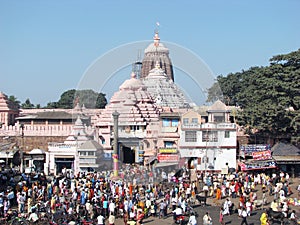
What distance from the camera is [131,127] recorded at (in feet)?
119

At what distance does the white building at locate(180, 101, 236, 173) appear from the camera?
30.8 metres

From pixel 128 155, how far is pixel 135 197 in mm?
14985

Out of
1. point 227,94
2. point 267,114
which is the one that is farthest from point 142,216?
point 227,94

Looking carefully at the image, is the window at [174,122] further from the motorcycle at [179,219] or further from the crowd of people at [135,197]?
the motorcycle at [179,219]

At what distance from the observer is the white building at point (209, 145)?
3084 cm

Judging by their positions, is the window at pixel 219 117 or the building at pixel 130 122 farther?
the building at pixel 130 122

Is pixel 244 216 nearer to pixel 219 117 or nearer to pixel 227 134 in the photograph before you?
pixel 227 134

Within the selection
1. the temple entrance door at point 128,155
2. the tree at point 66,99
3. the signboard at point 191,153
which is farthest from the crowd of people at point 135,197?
the tree at point 66,99

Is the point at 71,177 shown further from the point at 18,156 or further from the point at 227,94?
the point at 227,94

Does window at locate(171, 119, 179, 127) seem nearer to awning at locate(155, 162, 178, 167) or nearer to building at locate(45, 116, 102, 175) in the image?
awning at locate(155, 162, 178, 167)

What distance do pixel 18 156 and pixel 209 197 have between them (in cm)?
1558

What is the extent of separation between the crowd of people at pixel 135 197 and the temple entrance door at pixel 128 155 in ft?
24.3

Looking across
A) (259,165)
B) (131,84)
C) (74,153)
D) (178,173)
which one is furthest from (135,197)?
(131,84)

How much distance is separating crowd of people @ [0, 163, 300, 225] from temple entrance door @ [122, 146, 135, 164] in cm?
741
